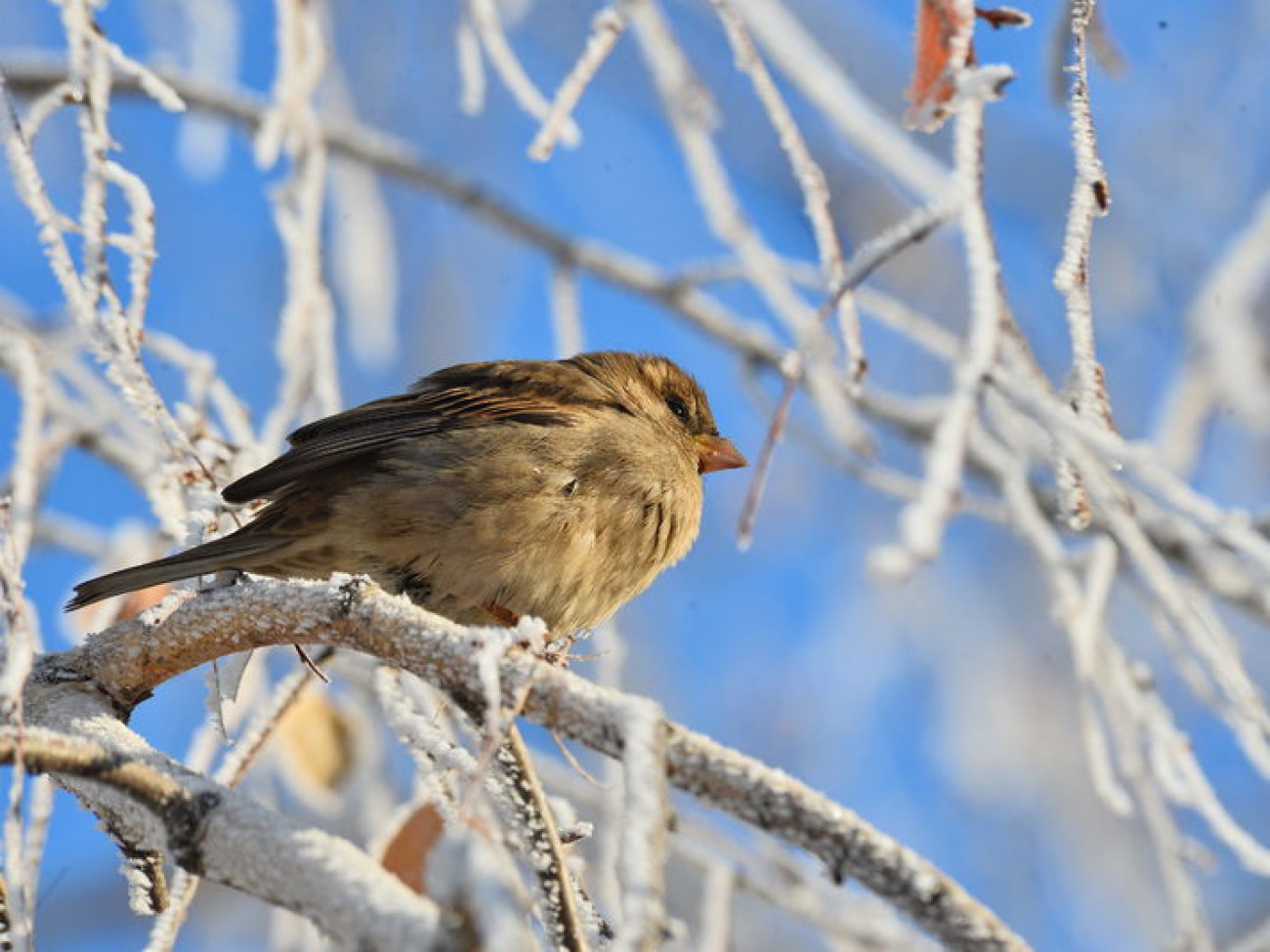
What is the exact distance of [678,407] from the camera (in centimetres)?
446

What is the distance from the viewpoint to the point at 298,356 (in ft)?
10.8

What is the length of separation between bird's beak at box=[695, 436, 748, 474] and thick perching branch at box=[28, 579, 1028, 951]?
213 cm

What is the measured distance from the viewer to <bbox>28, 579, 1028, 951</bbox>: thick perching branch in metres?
1.61

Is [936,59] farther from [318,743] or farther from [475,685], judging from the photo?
[318,743]

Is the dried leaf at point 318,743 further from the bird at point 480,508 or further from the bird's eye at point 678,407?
the bird's eye at point 678,407

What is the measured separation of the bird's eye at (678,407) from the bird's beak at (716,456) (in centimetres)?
10

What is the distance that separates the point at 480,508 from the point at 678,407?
3.75 ft

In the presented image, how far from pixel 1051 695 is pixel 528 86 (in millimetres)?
5021

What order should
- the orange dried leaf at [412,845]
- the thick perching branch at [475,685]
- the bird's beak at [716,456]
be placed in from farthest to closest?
1. the bird's beak at [716,456]
2. the orange dried leaf at [412,845]
3. the thick perching branch at [475,685]

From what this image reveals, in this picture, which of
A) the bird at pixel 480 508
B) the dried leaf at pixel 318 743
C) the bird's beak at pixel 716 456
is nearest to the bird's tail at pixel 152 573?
the bird at pixel 480 508

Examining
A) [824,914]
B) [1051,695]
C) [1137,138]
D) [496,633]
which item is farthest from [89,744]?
[1051,695]

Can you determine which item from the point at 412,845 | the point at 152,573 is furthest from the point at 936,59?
the point at 152,573

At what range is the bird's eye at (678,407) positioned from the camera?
4.44 metres

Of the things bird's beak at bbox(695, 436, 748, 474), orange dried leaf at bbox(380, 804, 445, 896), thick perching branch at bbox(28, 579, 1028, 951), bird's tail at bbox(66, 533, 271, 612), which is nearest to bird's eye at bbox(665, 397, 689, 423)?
bird's beak at bbox(695, 436, 748, 474)
